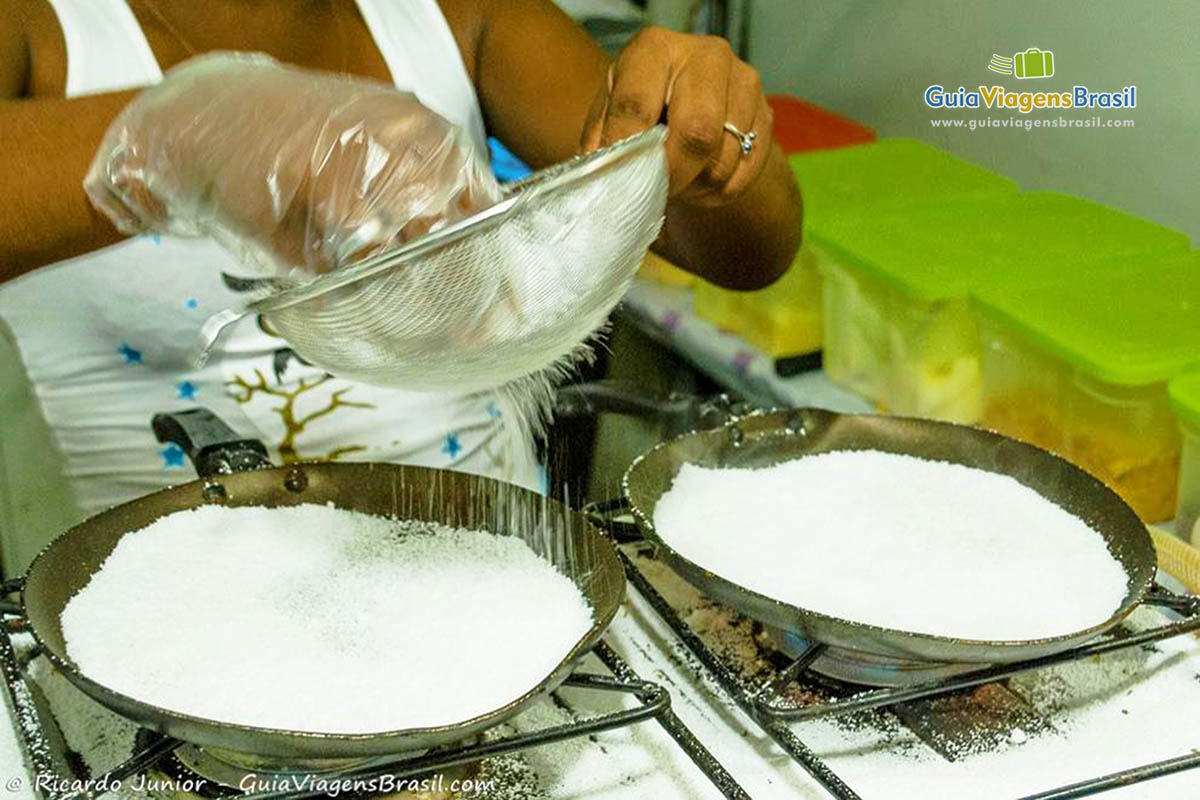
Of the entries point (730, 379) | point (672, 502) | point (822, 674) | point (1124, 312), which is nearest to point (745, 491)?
point (672, 502)

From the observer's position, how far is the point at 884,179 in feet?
5.12

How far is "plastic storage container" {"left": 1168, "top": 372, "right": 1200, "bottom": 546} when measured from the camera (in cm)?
102

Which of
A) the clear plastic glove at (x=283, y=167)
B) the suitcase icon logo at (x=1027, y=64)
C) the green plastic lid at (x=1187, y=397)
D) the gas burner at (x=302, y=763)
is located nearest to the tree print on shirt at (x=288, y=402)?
the clear plastic glove at (x=283, y=167)

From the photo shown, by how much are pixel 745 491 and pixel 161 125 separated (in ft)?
1.57

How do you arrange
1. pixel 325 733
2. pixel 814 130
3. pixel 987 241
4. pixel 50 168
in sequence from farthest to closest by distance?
pixel 814 130 < pixel 987 241 < pixel 50 168 < pixel 325 733

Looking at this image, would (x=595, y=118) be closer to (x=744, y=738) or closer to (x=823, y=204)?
(x=744, y=738)

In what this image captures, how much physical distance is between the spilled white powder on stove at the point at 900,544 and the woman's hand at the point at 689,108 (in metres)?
0.23

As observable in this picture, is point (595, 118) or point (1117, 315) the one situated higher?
point (595, 118)

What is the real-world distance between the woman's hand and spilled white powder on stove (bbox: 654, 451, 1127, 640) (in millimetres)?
229

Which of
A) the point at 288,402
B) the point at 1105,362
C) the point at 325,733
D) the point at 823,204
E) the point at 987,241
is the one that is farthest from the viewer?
the point at 823,204

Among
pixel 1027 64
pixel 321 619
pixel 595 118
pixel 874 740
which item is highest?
pixel 595 118

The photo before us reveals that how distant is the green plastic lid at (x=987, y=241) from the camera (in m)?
1.27

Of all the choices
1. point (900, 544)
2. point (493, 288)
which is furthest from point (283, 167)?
point (900, 544)

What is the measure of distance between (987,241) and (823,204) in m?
0.22
